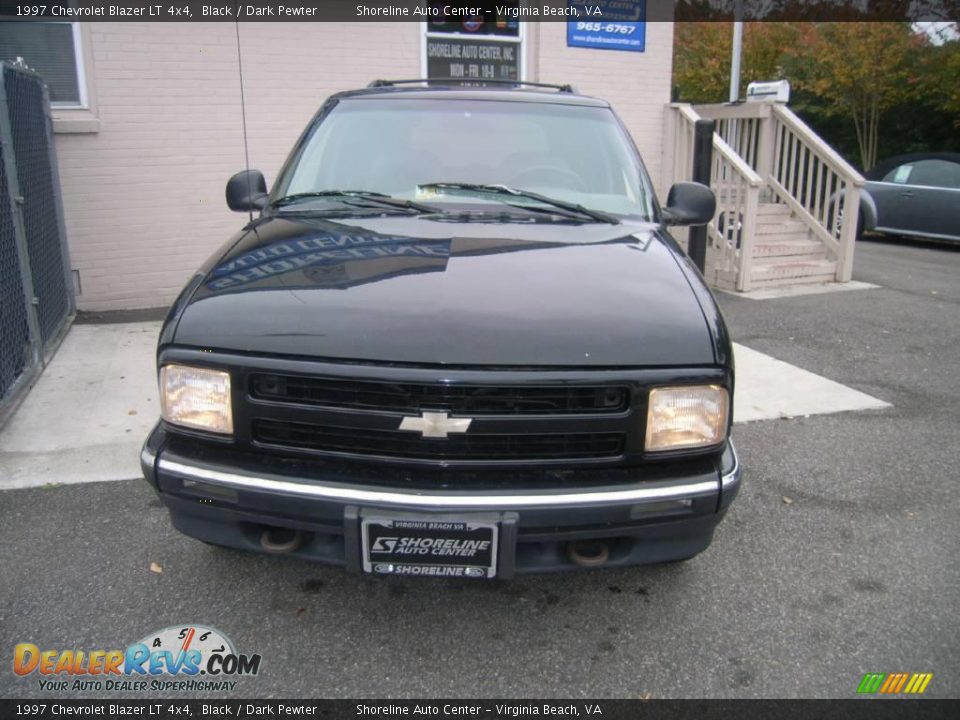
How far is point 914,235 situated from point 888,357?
24.3ft

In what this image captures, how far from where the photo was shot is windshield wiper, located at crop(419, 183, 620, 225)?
312 cm

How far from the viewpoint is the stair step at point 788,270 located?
841cm

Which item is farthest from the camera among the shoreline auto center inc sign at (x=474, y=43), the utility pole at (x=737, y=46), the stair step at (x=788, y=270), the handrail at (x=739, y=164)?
the utility pole at (x=737, y=46)

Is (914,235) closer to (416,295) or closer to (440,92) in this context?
(440,92)

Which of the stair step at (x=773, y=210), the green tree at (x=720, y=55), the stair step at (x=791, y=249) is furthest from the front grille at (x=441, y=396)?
the green tree at (x=720, y=55)

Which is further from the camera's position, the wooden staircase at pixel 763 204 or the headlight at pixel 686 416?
the wooden staircase at pixel 763 204

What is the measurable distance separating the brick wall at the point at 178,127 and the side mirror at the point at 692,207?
475 cm

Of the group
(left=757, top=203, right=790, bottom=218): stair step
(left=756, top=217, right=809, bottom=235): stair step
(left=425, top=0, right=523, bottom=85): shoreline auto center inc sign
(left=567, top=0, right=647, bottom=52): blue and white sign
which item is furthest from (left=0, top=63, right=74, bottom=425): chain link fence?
(left=757, top=203, right=790, bottom=218): stair step

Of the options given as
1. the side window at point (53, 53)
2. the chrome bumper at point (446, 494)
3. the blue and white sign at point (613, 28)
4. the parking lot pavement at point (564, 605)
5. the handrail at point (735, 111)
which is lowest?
the parking lot pavement at point (564, 605)

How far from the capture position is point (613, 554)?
7.59ft

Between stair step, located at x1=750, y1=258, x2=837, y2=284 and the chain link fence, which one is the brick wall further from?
stair step, located at x1=750, y1=258, x2=837, y2=284

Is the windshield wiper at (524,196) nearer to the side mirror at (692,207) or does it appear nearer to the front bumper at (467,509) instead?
the side mirror at (692,207)

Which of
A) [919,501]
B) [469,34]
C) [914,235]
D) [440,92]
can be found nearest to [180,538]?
[440,92]

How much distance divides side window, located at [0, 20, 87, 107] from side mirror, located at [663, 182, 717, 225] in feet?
18.5
